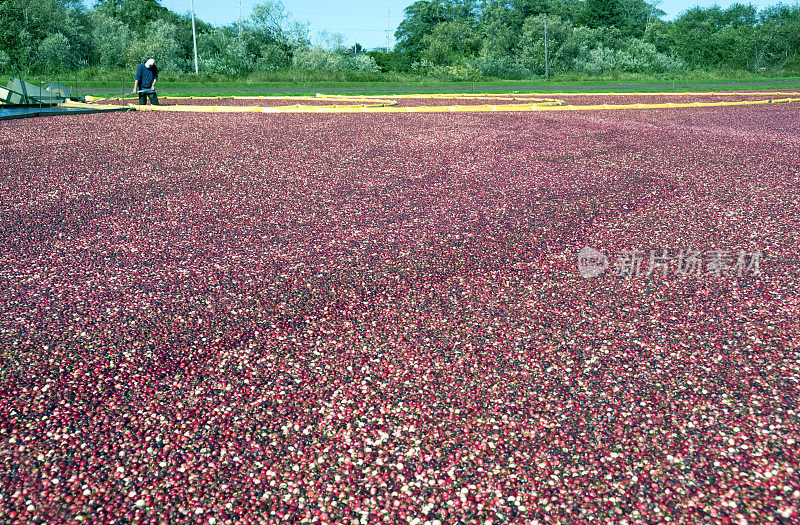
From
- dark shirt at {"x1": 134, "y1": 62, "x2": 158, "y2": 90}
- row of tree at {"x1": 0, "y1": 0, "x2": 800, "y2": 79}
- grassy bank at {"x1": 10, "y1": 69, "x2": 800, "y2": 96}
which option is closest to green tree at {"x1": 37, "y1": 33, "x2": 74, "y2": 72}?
row of tree at {"x1": 0, "y1": 0, "x2": 800, "y2": 79}

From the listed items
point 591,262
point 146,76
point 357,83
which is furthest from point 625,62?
point 591,262

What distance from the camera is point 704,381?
3.44 m

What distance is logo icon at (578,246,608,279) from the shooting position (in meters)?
5.06

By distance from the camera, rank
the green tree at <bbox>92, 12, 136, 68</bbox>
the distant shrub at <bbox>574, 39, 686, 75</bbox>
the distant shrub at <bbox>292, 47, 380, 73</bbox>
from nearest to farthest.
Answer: the distant shrub at <bbox>292, 47, 380, 73</bbox> < the distant shrub at <bbox>574, 39, 686, 75</bbox> < the green tree at <bbox>92, 12, 136, 68</bbox>

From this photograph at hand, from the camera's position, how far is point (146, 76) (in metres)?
16.6

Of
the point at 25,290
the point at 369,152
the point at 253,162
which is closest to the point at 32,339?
the point at 25,290

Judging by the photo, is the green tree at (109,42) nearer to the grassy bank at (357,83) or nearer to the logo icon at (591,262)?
the grassy bank at (357,83)

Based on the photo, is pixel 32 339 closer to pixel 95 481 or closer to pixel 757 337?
pixel 95 481

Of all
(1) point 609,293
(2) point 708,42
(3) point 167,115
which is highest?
(2) point 708,42

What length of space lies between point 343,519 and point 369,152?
803cm

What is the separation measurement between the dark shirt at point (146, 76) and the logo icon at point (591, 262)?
14558 mm

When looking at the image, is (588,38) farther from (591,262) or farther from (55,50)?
(591,262)

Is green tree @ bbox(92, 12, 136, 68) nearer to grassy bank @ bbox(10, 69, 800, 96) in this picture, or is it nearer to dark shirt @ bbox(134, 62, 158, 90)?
grassy bank @ bbox(10, 69, 800, 96)

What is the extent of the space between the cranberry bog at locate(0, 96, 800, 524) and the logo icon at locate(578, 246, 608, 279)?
0.03 meters
